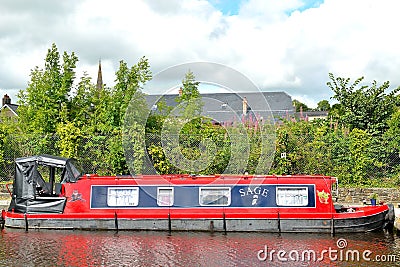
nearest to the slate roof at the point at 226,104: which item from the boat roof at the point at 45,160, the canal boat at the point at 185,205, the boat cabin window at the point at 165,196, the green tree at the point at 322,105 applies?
the canal boat at the point at 185,205

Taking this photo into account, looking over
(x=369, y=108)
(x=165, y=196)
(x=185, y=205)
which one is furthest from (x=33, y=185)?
(x=369, y=108)

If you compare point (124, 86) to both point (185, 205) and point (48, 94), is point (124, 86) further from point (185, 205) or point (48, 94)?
point (185, 205)

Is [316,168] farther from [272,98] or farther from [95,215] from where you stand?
[272,98]

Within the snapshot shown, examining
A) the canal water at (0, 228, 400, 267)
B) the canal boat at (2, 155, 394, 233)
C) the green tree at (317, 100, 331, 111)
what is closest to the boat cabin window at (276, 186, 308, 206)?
the canal boat at (2, 155, 394, 233)

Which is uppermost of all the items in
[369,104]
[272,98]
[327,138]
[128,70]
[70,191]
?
[272,98]

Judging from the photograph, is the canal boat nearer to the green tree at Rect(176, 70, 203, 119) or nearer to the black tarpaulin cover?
the black tarpaulin cover

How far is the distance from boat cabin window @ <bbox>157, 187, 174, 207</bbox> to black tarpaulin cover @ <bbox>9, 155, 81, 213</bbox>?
2454 millimetres

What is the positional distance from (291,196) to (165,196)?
11.5 ft

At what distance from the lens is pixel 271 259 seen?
35.3 ft

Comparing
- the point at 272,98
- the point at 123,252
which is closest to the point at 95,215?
the point at 123,252

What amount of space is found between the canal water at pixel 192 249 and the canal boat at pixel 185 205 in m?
0.31

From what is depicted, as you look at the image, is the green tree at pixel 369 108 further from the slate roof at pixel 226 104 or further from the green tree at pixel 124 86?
the green tree at pixel 124 86

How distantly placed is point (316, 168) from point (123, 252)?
9.58 m

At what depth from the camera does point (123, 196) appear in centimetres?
1437
